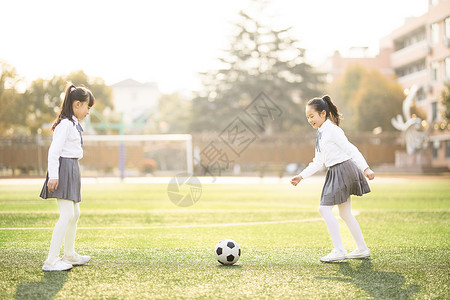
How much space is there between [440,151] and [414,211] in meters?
34.2

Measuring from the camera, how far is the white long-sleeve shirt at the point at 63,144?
17.6ft

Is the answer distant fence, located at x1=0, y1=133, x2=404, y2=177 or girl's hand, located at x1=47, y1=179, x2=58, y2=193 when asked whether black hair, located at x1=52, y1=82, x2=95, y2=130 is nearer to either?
girl's hand, located at x1=47, y1=179, x2=58, y2=193

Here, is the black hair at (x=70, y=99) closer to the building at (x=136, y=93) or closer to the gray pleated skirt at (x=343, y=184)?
the gray pleated skirt at (x=343, y=184)

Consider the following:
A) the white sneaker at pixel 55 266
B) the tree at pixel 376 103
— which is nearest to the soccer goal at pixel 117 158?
the tree at pixel 376 103

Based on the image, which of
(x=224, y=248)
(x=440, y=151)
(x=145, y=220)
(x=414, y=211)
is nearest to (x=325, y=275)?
(x=224, y=248)

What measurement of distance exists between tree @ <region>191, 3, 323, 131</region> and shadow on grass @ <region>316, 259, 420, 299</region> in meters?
42.8

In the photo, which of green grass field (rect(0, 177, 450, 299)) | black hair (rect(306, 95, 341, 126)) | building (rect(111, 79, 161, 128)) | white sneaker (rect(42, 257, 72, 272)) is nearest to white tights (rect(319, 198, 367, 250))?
green grass field (rect(0, 177, 450, 299))

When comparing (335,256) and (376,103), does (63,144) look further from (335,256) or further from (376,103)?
(376,103)

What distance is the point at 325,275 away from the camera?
5.08m

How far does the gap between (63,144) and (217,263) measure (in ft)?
6.03

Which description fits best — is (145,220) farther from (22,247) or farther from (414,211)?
(414,211)

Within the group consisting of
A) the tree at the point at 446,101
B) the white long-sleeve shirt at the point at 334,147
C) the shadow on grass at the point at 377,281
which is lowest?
the shadow on grass at the point at 377,281

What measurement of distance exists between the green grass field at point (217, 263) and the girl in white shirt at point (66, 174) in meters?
0.20

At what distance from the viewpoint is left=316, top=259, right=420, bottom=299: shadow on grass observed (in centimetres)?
Result: 437
